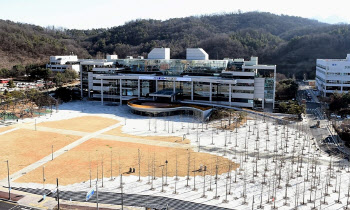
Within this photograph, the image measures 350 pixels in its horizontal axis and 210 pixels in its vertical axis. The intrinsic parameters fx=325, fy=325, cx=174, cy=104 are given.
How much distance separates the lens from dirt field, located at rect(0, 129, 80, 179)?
32.6 metres

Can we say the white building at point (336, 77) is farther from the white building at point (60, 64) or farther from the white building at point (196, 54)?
the white building at point (60, 64)

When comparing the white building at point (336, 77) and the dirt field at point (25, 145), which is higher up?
the white building at point (336, 77)

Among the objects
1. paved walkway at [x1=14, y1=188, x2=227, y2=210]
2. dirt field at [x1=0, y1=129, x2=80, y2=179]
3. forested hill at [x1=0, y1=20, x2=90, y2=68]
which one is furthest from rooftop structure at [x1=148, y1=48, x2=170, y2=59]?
forested hill at [x1=0, y1=20, x2=90, y2=68]

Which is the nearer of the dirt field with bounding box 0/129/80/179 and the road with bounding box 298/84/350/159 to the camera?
the dirt field with bounding box 0/129/80/179

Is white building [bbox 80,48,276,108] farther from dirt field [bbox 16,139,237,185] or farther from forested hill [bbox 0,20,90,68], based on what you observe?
forested hill [bbox 0,20,90,68]

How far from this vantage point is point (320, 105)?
192 ft

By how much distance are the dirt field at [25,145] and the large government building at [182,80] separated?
22304mm

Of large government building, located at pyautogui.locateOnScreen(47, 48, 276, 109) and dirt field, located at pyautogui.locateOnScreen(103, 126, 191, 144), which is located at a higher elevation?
large government building, located at pyautogui.locateOnScreen(47, 48, 276, 109)

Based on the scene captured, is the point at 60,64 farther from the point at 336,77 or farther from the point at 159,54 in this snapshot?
the point at 336,77

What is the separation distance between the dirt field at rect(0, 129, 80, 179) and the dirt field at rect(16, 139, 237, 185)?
2459mm

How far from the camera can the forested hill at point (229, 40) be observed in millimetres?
105500

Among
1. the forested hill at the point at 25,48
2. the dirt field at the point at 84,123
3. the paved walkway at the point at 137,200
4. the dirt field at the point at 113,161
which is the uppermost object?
the forested hill at the point at 25,48

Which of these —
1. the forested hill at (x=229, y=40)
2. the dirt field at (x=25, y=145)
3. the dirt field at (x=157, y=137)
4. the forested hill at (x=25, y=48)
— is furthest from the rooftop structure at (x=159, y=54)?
the forested hill at (x=25, y=48)

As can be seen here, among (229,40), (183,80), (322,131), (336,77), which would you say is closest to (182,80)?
(183,80)
